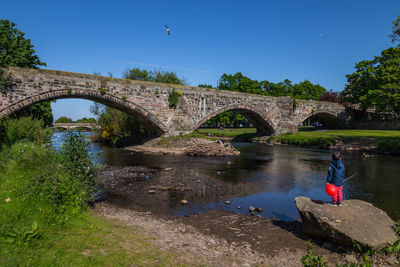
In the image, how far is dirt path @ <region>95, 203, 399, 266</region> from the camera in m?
4.65

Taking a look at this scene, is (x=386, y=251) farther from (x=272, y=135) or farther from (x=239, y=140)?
(x=239, y=140)

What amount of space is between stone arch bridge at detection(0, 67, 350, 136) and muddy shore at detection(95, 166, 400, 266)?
48.7ft

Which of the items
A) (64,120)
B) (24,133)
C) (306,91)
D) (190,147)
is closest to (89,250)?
(24,133)

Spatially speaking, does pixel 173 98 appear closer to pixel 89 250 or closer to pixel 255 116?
pixel 255 116

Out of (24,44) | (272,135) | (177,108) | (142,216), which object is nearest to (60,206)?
(142,216)

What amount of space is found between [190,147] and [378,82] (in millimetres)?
33874

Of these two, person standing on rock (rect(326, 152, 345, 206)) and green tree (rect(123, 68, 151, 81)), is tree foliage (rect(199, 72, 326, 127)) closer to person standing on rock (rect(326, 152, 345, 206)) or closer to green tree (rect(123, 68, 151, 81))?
green tree (rect(123, 68, 151, 81))

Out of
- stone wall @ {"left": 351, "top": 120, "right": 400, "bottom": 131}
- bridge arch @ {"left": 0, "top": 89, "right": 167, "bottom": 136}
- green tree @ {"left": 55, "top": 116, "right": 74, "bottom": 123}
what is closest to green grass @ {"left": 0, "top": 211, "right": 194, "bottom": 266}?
bridge arch @ {"left": 0, "top": 89, "right": 167, "bottom": 136}

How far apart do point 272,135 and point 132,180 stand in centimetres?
2977

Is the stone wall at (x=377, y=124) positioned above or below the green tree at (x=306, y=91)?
below

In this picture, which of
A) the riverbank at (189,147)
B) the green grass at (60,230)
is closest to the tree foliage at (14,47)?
the riverbank at (189,147)

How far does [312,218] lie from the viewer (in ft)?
17.9

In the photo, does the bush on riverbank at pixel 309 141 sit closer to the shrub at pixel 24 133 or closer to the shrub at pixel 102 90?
the shrub at pixel 102 90

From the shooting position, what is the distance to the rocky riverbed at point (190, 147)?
854 inches
